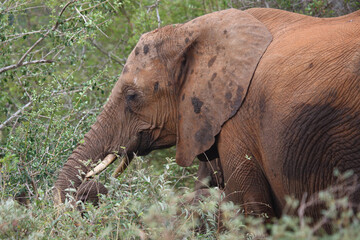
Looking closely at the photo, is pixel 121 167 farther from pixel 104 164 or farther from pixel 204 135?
pixel 204 135

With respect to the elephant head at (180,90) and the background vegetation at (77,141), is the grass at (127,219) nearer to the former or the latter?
the background vegetation at (77,141)

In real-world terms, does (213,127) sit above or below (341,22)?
below

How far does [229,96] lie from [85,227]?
56.0 inches

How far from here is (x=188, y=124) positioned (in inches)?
179

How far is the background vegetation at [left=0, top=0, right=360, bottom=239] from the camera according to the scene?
10.9 ft

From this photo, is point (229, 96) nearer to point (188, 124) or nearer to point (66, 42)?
point (188, 124)

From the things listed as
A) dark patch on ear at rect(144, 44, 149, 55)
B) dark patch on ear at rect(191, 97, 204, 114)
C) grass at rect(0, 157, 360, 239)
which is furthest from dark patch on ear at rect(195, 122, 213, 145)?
dark patch on ear at rect(144, 44, 149, 55)

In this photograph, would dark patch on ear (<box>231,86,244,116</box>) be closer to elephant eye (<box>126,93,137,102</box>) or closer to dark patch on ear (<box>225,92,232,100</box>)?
dark patch on ear (<box>225,92,232,100</box>)

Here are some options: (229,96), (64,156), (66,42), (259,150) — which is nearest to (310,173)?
(259,150)

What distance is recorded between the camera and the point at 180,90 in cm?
467

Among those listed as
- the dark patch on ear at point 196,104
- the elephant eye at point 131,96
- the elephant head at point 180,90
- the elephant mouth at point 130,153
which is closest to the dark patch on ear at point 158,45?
the elephant head at point 180,90

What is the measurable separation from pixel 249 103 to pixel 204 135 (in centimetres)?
50

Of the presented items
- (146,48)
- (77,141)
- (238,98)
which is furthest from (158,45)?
(77,141)

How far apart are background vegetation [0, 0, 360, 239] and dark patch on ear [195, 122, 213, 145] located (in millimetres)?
301
